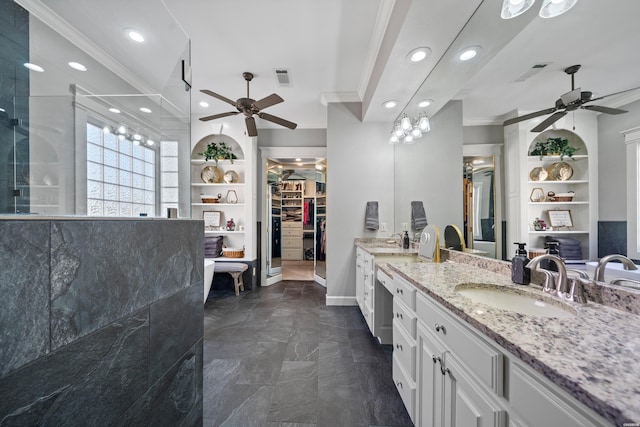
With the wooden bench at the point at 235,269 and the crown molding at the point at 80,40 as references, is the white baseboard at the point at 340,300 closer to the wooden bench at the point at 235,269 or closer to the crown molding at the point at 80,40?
the wooden bench at the point at 235,269

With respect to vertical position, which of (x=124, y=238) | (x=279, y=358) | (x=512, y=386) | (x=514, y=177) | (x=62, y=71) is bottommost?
(x=279, y=358)

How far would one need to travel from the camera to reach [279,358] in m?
2.11

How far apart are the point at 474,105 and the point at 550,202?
2.65 ft

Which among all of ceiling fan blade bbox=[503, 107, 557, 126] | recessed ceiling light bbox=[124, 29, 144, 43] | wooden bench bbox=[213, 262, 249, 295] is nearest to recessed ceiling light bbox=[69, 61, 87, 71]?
recessed ceiling light bbox=[124, 29, 144, 43]

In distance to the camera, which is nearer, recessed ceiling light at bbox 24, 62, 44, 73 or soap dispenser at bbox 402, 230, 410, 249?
recessed ceiling light at bbox 24, 62, 44, 73

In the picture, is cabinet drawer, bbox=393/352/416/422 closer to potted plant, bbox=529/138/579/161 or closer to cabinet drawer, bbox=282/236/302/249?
potted plant, bbox=529/138/579/161

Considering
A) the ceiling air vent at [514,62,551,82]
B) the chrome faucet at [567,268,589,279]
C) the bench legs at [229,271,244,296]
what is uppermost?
the ceiling air vent at [514,62,551,82]

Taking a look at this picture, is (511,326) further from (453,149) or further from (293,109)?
(293,109)

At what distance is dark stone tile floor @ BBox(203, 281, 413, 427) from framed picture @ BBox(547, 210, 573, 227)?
1.38 metres

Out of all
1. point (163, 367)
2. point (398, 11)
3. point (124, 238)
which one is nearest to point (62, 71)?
point (124, 238)

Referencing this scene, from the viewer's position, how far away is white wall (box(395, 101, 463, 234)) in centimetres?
183

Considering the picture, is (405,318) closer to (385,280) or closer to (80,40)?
(385,280)

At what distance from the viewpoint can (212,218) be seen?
167 inches

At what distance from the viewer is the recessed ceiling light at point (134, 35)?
1.22 metres
